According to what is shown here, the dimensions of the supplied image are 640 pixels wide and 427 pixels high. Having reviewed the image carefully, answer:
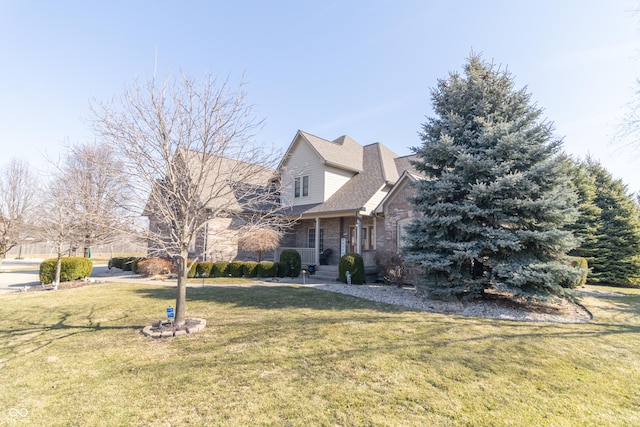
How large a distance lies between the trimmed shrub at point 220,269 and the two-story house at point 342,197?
4282mm

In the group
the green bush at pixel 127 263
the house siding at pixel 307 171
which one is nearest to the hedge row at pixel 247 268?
the house siding at pixel 307 171

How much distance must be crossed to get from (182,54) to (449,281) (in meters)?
9.68

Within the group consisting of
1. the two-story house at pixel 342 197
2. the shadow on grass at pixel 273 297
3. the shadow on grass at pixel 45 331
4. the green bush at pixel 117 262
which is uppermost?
the two-story house at pixel 342 197

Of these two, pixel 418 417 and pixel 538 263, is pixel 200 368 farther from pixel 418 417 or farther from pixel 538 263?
pixel 538 263

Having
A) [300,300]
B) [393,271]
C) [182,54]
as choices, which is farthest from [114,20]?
[393,271]

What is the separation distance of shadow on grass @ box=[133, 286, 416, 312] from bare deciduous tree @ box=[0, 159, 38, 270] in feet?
39.6

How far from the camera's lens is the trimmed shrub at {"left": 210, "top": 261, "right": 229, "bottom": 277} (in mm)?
15797

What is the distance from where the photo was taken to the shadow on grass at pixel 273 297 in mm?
8539

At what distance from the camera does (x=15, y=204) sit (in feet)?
58.7

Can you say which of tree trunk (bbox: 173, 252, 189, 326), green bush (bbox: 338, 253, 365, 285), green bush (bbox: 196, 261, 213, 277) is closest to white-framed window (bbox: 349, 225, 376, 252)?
green bush (bbox: 338, 253, 365, 285)

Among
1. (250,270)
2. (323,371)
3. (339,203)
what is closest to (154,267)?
(250,270)

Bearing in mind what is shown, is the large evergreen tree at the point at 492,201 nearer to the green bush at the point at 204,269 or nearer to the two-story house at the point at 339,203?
the two-story house at the point at 339,203

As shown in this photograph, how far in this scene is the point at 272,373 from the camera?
4.36 meters

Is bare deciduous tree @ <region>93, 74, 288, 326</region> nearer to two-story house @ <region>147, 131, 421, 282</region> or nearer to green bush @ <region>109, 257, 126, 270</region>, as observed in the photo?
two-story house @ <region>147, 131, 421, 282</region>
